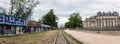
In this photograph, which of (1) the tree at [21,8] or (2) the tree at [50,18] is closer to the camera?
(1) the tree at [21,8]

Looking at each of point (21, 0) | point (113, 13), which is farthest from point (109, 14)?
point (21, 0)

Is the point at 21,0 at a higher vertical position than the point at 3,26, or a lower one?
higher

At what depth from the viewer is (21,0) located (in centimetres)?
9131

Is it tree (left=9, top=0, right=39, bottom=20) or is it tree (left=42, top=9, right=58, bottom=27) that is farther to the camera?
tree (left=42, top=9, right=58, bottom=27)

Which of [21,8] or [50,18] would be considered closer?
[21,8]

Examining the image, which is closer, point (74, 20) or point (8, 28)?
point (8, 28)

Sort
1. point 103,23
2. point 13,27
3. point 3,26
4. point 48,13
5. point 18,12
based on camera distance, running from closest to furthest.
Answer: point 3,26 → point 13,27 → point 18,12 → point 103,23 → point 48,13

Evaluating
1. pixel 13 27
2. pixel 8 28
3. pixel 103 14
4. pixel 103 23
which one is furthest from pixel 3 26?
pixel 103 14

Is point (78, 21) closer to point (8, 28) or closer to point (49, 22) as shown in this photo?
point (49, 22)

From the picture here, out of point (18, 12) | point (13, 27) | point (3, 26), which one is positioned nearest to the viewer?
point (3, 26)

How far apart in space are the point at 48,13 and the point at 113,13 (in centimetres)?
5278

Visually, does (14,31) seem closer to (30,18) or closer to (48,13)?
(30,18)

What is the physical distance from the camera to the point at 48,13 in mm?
188750

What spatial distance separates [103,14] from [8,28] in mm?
150013
